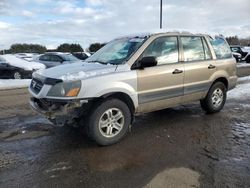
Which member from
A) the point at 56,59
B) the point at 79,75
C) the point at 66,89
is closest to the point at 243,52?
the point at 56,59

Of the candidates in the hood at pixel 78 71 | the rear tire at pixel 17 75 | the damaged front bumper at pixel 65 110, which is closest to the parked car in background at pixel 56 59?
the rear tire at pixel 17 75

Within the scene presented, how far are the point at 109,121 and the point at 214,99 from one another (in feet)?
10.3

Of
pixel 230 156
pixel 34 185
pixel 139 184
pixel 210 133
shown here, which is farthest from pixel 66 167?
pixel 210 133

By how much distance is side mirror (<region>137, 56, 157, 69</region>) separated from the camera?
18.1 ft

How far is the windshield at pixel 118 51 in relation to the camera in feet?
18.8

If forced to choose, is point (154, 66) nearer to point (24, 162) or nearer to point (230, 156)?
point (230, 156)

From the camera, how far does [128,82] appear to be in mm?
5387

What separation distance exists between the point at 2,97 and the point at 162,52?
645 centimetres

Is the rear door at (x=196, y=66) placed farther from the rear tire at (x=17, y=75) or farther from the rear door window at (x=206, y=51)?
the rear tire at (x=17, y=75)

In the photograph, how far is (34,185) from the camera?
152 inches

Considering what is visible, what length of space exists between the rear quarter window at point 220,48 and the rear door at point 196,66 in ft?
0.94

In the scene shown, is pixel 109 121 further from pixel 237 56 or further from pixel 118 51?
pixel 237 56

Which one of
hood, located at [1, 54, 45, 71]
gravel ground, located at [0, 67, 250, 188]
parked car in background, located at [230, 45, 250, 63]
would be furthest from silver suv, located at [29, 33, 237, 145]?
parked car in background, located at [230, 45, 250, 63]

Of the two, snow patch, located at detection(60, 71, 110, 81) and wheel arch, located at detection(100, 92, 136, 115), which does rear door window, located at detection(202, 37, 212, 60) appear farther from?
snow patch, located at detection(60, 71, 110, 81)
